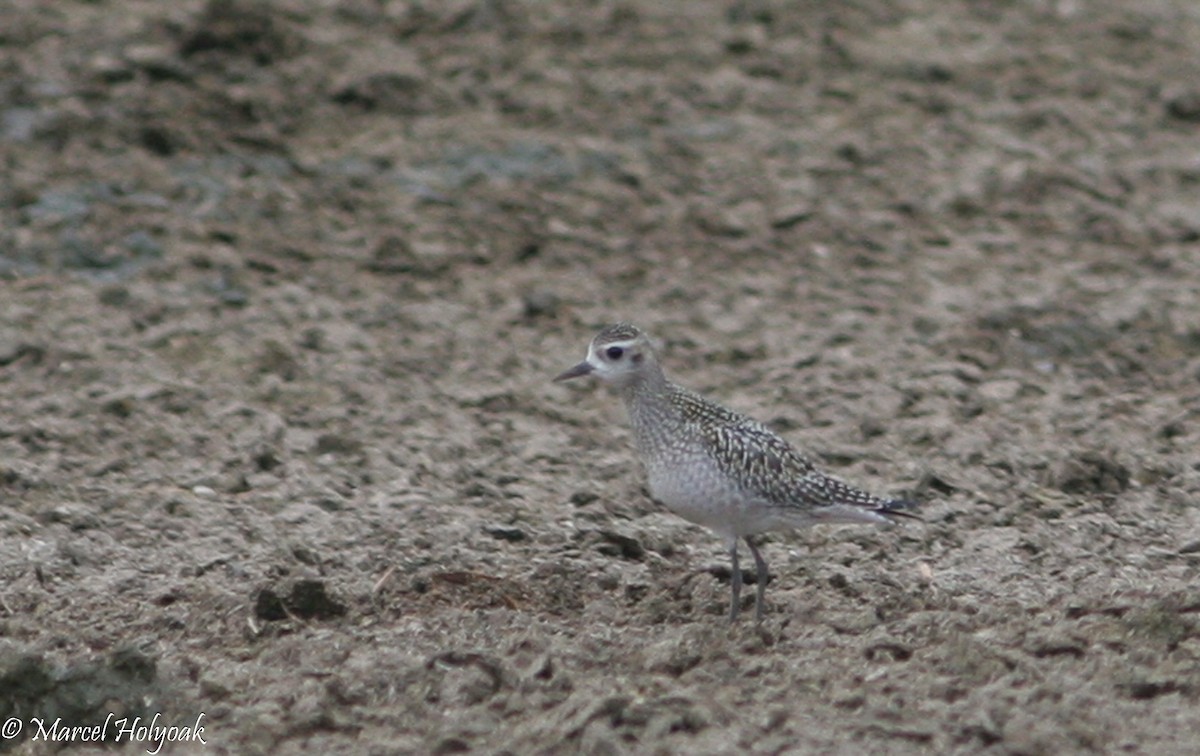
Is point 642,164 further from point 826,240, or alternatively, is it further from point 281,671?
point 281,671

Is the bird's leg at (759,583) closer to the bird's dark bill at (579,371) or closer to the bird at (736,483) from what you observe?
the bird at (736,483)

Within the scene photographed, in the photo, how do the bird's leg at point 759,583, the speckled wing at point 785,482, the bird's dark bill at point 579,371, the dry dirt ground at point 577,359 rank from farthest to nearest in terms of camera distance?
the bird's dark bill at point 579,371 < the speckled wing at point 785,482 < the bird's leg at point 759,583 < the dry dirt ground at point 577,359

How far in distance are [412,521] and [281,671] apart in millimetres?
1554

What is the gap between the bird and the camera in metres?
6.81

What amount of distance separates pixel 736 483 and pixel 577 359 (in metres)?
2.99

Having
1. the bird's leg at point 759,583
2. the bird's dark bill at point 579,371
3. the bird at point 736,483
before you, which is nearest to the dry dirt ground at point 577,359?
the bird's leg at point 759,583

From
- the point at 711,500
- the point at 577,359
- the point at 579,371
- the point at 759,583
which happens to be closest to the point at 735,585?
the point at 759,583

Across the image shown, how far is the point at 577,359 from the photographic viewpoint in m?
9.70

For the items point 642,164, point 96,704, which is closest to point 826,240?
point 642,164

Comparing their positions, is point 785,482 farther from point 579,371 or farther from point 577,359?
point 577,359

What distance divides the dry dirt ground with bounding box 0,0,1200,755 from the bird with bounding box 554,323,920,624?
12.4 inches

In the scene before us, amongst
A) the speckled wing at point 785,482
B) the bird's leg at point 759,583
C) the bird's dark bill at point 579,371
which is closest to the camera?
the bird's leg at point 759,583

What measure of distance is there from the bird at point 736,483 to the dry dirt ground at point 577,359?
315 millimetres

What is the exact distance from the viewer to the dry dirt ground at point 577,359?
20.1 ft
